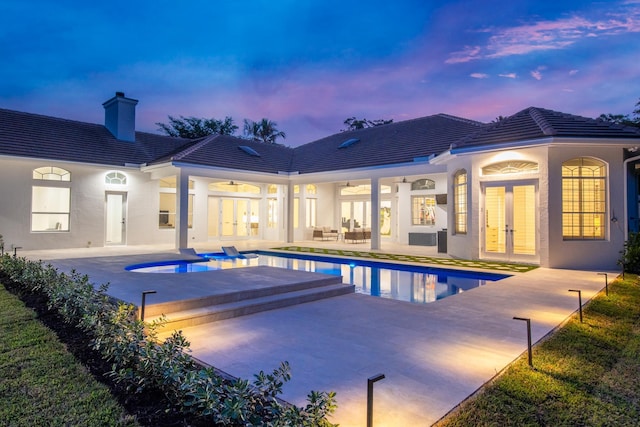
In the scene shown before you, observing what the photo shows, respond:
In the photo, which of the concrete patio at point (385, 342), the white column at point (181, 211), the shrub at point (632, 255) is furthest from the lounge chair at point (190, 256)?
the shrub at point (632, 255)

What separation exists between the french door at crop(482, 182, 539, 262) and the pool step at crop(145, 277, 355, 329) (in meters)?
6.68

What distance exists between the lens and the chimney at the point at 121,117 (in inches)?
705

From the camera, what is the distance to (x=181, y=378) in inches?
117

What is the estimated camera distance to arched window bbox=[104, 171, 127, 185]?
16.2m

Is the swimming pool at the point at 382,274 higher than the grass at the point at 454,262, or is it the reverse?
the grass at the point at 454,262

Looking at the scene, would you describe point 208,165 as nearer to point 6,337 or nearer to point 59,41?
point 6,337

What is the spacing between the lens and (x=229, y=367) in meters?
3.79

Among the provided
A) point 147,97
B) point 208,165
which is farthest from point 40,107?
point 208,165

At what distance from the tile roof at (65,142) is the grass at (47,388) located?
1199 centimetres

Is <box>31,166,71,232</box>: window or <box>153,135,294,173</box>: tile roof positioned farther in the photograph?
<box>153,135,294,173</box>: tile roof

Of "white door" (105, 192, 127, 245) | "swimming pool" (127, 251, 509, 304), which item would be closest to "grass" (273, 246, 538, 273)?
"swimming pool" (127, 251, 509, 304)

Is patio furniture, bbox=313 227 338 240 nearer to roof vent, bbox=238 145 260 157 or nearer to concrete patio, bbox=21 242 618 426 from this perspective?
roof vent, bbox=238 145 260 157

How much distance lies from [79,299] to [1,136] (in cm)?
1290

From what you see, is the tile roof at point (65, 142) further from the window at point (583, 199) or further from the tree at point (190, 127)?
the tree at point (190, 127)
